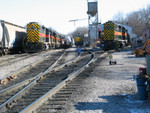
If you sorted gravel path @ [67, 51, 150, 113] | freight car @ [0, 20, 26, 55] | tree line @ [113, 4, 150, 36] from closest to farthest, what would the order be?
gravel path @ [67, 51, 150, 113]
freight car @ [0, 20, 26, 55]
tree line @ [113, 4, 150, 36]

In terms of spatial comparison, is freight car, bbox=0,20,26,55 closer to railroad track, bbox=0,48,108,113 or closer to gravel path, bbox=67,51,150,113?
railroad track, bbox=0,48,108,113

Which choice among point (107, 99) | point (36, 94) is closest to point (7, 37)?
point (36, 94)

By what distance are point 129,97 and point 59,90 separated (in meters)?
2.06

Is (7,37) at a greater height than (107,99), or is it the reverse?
(7,37)

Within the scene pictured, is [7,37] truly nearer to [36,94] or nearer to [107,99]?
[36,94]

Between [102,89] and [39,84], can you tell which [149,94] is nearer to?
[102,89]

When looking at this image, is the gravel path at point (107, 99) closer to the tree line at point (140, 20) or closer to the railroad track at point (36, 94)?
the railroad track at point (36, 94)

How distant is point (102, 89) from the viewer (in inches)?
240

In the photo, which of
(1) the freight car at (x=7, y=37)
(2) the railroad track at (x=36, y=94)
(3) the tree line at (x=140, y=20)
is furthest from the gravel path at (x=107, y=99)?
(3) the tree line at (x=140, y=20)

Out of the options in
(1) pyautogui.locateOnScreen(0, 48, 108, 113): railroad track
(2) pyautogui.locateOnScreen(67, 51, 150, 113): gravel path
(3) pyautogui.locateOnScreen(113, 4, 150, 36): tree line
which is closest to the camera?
(2) pyautogui.locateOnScreen(67, 51, 150, 113): gravel path

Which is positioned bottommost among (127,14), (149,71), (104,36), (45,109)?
(45,109)

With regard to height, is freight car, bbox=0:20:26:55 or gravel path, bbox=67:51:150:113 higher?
freight car, bbox=0:20:26:55

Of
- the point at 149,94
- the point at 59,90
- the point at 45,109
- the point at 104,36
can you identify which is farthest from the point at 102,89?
the point at 104,36

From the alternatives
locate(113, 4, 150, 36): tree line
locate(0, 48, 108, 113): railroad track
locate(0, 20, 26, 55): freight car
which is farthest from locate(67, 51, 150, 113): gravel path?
locate(113, 4, 150, 36): tree line
